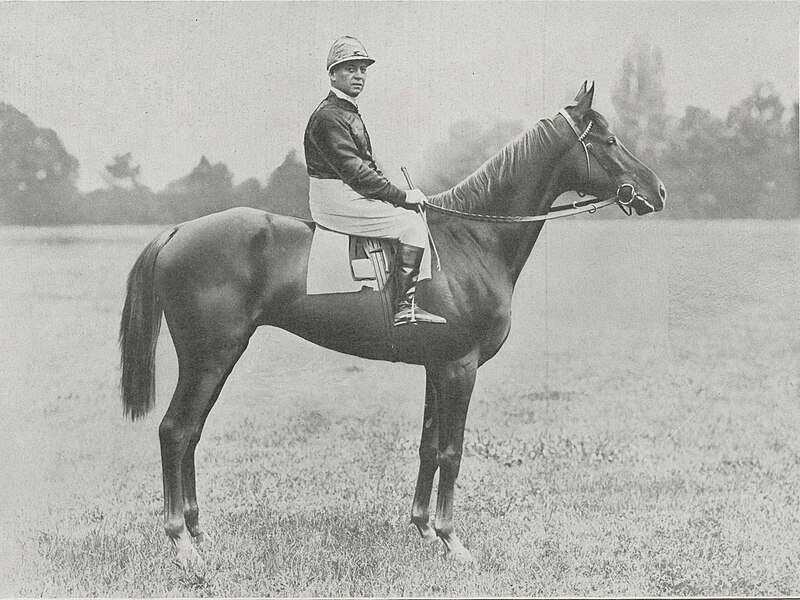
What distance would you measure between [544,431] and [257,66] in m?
3.29

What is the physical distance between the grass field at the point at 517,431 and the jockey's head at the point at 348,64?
1.95 meters

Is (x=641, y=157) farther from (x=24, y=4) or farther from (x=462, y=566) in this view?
(x=24, y=4)

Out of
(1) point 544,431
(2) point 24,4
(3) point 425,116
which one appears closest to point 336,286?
(3) point 425,116

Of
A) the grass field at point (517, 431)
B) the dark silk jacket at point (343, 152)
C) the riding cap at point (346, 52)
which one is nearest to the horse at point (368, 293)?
the dark silk jacket at point (343, 152)

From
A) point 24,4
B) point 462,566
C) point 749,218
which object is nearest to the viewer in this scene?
point 462,566

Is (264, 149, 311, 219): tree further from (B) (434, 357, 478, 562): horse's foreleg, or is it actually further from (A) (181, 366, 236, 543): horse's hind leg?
(B) (434, 357, 478, 562): horse's foreleg

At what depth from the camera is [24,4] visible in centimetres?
541

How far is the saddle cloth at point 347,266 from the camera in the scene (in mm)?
4477

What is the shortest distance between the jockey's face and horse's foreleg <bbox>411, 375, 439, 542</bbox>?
177 centimetres

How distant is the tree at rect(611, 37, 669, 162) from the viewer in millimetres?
5566

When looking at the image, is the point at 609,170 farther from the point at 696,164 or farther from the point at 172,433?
the point at 172,433

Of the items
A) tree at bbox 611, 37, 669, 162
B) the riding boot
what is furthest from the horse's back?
tree at bbox 611, 37, 669, 162

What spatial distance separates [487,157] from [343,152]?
4.86ft

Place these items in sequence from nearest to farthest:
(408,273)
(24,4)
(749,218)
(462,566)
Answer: (408,273) → (462,566) → (24,4) → (749,218)
